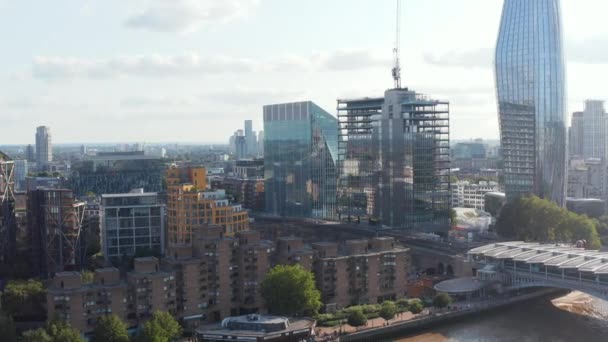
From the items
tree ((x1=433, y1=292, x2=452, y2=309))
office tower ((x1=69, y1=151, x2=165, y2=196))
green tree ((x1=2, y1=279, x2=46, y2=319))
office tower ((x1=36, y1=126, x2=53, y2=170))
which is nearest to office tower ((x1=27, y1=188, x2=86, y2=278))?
green tree ((x1=2, y1=279, x2=46, y2=319))

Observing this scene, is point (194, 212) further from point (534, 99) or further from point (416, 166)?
point (534, 99)

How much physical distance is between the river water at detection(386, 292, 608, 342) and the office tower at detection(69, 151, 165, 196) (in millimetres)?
56163

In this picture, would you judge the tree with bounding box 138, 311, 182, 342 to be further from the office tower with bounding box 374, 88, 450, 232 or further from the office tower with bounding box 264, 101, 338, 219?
the office tower with bounding box 264, 101, 338, 219

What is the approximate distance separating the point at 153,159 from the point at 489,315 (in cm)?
6065

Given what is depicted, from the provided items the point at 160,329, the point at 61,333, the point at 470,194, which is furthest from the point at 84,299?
the point at 470,194

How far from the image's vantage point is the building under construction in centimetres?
6284

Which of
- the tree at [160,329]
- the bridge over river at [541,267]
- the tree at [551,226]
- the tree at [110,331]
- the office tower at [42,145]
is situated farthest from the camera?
the office tower at [42,145]

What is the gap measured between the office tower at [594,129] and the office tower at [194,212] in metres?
101

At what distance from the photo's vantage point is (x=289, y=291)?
36.3 metres

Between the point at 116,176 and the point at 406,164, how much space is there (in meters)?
42.8

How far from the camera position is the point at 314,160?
74500mm

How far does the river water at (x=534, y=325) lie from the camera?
3681 centimetres

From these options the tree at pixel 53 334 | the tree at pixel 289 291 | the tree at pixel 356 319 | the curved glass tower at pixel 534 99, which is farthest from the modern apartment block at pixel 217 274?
the curved glass tower at pixel 534 99

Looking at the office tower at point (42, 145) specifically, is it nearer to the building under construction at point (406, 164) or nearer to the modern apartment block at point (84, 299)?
the building under construction at point (406, 164)
